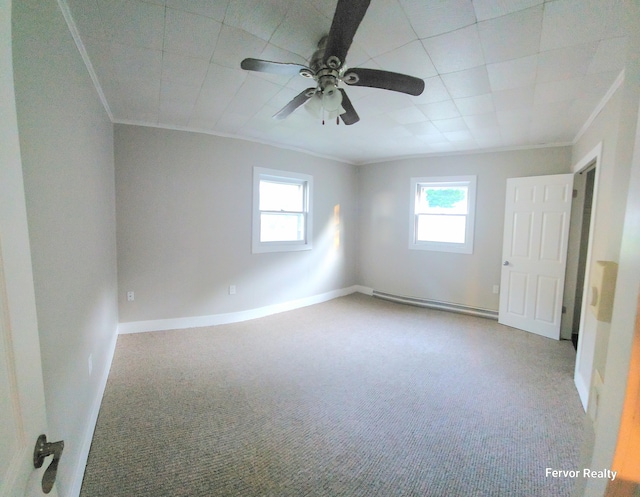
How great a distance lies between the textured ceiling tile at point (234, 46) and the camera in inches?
65.7

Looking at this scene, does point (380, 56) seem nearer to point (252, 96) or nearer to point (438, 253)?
point (252, 96)

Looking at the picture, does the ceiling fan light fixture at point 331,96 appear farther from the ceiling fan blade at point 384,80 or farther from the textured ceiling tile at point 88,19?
the textured ceiling tile at point 88,19

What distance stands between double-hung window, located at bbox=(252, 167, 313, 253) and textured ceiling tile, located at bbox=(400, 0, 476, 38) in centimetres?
286

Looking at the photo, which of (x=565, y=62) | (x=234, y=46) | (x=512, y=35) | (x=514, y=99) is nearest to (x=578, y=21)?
(x=512, y=35)

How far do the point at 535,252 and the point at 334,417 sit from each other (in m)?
3.42

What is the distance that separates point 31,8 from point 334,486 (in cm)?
262

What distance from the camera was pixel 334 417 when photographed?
2004 millimetres

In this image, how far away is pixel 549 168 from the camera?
370 centimetres

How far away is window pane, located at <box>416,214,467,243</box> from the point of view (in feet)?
14.7

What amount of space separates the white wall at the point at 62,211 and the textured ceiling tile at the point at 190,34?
0.52m

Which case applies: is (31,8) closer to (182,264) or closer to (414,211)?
(182,264)

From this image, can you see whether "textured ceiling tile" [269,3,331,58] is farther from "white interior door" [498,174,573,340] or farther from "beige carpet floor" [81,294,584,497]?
"white interior door" [498,174,573,340]

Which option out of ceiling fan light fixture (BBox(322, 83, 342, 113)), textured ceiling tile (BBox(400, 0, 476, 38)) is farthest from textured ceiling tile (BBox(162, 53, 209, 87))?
textured ceiling tile (BBox(400, 0, 476, 38))

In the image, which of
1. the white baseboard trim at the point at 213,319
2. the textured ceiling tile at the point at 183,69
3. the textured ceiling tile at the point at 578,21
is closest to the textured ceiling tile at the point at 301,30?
the textured ceiling tile at the point at 183,69
